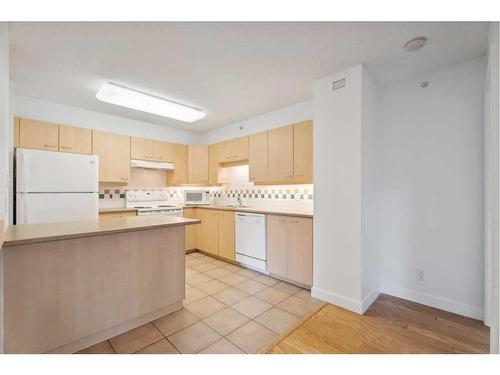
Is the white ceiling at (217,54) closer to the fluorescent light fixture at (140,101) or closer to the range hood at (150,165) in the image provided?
the fluorescent light fixture at (140,101)

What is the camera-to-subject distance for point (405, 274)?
2412 mm

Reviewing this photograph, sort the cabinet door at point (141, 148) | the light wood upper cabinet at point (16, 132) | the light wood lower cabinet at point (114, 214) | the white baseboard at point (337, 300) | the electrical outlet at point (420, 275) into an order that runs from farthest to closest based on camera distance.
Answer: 1. the cabinet door at point (141, 148)
2. the light wood lower cabinet at point (114, 214)
3. the light wood upper cabinet at point (16, 132)
4. the electrical outlet at point (420, 275)
5. the white baseboard at point (337, 300)

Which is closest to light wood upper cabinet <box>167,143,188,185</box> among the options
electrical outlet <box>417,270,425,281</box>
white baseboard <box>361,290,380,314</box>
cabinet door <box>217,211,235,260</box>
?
cabinet door <box>217,211,235,260</box>

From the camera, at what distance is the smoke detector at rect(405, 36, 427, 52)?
175 centimetres

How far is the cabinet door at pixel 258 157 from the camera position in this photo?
342 cm

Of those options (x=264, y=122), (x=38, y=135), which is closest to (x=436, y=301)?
(x=264, y=122)

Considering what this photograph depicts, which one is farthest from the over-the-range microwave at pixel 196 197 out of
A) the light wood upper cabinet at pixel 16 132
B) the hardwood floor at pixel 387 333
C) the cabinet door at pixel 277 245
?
the hardwood floor at pixel 387 333

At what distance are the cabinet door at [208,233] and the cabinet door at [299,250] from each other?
1436 mm

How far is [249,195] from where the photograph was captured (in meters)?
4.11

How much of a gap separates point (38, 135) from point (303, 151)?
3.42 meters

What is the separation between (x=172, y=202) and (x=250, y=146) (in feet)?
6.86

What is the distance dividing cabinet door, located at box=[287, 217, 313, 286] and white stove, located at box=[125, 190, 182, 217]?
7.11 feet

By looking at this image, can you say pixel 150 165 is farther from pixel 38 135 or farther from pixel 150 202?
pixel 38 135

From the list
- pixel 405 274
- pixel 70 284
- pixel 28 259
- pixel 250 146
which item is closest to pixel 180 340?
pixel 70 284
